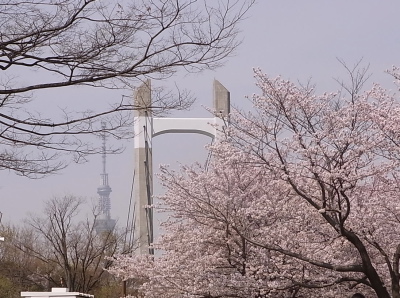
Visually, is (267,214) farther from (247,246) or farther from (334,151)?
(334,151)

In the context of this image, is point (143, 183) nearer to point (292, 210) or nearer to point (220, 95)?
point (220, 95)

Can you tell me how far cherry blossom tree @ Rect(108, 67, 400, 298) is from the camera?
854 centimetres

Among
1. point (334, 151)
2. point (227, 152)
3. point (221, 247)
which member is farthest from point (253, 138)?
point (221, 247)

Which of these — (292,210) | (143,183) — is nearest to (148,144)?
(143,183)

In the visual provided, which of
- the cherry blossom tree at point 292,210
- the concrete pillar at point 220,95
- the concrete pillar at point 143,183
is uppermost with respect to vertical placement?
the concrete pillar at point 220,95

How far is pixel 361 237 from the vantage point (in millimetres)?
9141

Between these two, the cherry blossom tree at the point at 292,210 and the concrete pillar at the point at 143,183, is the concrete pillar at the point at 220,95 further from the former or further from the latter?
the cherry blossom tree at the point at 292,210

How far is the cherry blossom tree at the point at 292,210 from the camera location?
8539mm

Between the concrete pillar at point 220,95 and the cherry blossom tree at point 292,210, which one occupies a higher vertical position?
the concrete pillar at point 220,95

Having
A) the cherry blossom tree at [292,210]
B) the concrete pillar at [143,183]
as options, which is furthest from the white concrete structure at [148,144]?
the cherry blossom tree at [292,210]

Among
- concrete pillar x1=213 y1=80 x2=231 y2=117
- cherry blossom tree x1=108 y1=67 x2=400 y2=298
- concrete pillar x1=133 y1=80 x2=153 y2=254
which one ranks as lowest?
cherry blossom tree x1=108 y1=67 x2=400 y2=298

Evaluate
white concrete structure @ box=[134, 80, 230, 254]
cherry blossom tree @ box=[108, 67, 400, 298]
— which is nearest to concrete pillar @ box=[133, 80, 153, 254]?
white concrete structure @ box=[134, 80, 230, 254]

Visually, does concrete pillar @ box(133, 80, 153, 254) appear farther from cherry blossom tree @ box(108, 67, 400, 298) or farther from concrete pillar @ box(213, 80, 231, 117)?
cherry blossom tree @ box(108, 67, 400, 298)

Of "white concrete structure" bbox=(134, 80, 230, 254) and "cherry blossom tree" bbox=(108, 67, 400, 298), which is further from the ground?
"white concrete structure" bbox=(134, 80, 230, 254)
